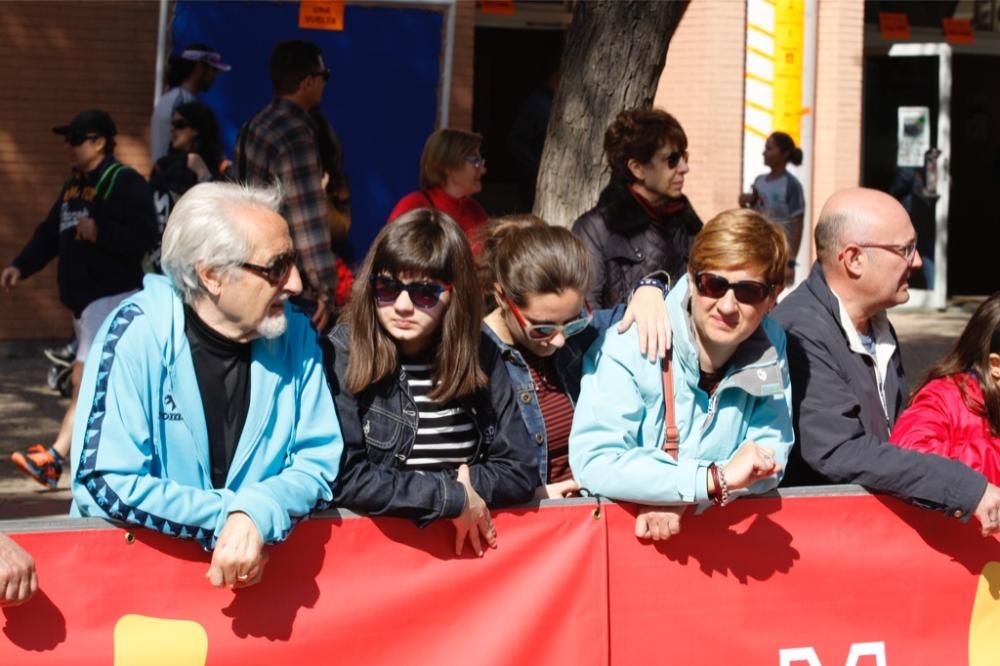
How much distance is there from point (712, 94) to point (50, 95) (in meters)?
6.03

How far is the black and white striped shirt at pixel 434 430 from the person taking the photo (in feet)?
12.7

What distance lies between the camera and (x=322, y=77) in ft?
22.4

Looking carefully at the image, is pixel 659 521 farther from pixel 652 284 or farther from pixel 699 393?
pixel 652 284

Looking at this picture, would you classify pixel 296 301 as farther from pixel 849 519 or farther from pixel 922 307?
pixel 922 307

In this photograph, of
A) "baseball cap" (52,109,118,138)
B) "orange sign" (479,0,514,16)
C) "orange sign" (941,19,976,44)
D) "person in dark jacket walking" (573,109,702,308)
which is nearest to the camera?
"person in dark jacket walking" (573,109,702,308)

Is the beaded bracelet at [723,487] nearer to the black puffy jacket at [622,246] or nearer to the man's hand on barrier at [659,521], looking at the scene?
the man's hand on barrier at [659,521]

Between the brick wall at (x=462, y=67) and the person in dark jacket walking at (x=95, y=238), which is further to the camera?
the brick wall at (x=462, y=67)

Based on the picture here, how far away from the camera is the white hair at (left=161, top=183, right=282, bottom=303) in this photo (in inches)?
142

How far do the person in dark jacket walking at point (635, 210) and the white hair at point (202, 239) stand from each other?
2082 millimetres

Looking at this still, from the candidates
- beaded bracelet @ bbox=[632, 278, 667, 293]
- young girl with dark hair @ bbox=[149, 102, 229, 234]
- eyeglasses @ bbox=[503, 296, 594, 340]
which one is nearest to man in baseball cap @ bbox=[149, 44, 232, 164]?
young girl with dark hair @ bbox=[149, 102, 229, 234]

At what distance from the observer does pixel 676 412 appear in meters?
3.97

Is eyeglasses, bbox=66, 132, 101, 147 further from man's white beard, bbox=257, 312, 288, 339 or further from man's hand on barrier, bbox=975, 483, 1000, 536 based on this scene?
man's hand on barrier, bbox=975, 483, 1000, 536

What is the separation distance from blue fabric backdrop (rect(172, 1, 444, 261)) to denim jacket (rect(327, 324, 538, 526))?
21.9 feet

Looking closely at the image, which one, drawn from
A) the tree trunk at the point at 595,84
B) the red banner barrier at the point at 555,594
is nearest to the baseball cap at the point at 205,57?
the tree trunk at the point at 595,84
